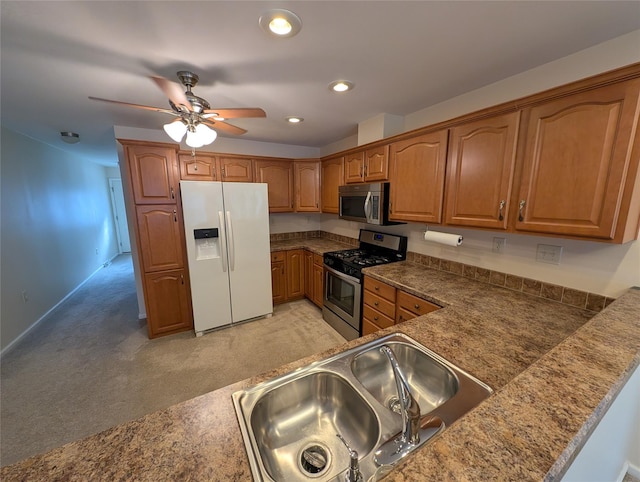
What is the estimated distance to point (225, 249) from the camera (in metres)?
2.88

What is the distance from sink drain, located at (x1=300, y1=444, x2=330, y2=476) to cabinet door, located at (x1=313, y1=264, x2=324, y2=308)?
237cm

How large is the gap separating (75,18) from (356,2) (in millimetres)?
1311

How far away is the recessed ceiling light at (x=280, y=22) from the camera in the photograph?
1122 millimetres

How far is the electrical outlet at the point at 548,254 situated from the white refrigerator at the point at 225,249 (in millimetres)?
2612

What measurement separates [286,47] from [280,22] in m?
0.21

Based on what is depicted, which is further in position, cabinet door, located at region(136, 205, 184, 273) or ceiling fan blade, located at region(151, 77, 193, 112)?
cabinet door, located at region(136, 205, 184, 273)

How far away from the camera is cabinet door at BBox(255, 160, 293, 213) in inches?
137

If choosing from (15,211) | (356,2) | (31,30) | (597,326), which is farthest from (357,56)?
(15,211)

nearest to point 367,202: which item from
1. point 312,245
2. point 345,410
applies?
point 312,245

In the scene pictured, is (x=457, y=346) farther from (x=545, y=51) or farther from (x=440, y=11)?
(x=545, y=51)

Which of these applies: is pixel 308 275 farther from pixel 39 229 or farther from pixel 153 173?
pixel 39 229

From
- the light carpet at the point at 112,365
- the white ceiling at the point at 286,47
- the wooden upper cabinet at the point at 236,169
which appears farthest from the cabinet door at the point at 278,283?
the white ceiling at the point at 286,47

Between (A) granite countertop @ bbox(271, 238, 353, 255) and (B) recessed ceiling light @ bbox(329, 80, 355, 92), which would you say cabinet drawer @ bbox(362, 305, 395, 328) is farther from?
(B) recessed ceiling light @ bbox(329, 80, 355, 92)

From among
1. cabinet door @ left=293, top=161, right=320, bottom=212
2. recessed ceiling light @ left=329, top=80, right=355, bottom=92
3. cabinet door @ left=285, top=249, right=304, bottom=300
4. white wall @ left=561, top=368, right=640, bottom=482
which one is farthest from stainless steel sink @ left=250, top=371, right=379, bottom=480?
cabinet door @ left=293, top=161, right=320, bottom=212
